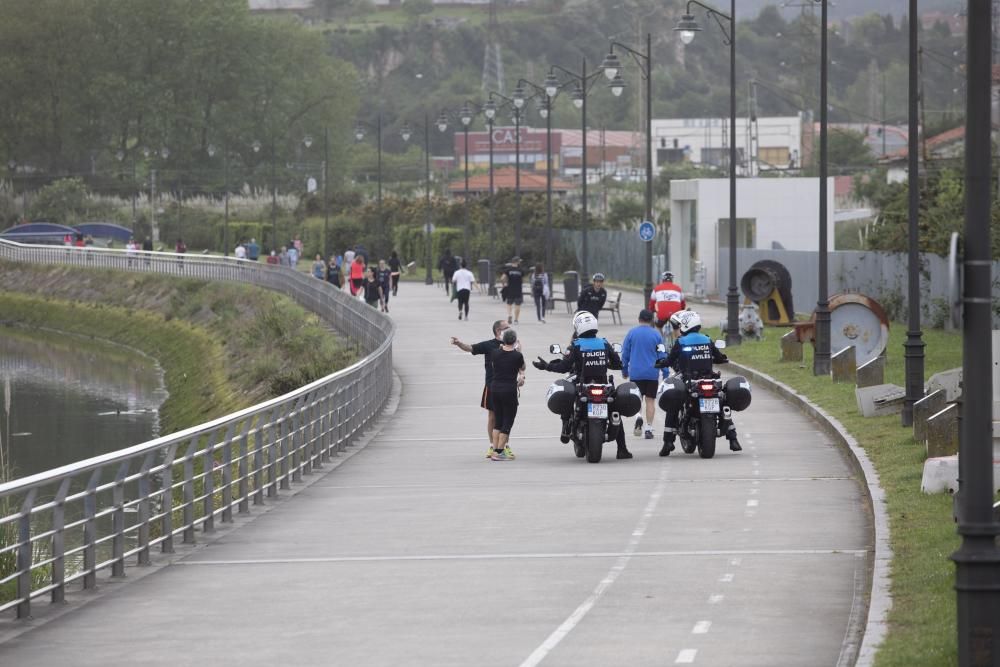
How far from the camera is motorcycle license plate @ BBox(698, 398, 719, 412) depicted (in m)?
21.7

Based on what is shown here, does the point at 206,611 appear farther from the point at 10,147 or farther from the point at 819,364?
the point at 10,147

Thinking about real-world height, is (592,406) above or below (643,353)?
below

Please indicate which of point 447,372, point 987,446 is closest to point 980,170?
point 987,446

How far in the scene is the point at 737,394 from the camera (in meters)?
21.6

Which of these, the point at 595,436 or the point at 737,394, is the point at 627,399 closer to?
the point at 595,436

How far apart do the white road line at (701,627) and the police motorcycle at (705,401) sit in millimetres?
9557

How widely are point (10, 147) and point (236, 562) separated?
134m

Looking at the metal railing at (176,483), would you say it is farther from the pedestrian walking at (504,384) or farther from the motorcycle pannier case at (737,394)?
the motorcycle pannier case at (737,394)

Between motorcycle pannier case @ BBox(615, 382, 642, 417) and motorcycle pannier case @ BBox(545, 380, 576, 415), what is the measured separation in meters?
0.51

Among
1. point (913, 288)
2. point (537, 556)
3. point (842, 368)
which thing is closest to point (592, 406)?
point (913, 288)

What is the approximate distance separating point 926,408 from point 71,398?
120 feet

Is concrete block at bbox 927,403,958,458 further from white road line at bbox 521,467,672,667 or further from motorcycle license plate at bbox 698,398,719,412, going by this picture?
motorcycle license plate at bbox 698,398,719,412

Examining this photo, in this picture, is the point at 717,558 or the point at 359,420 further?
the point at 359,420

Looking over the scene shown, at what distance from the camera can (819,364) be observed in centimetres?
3241
